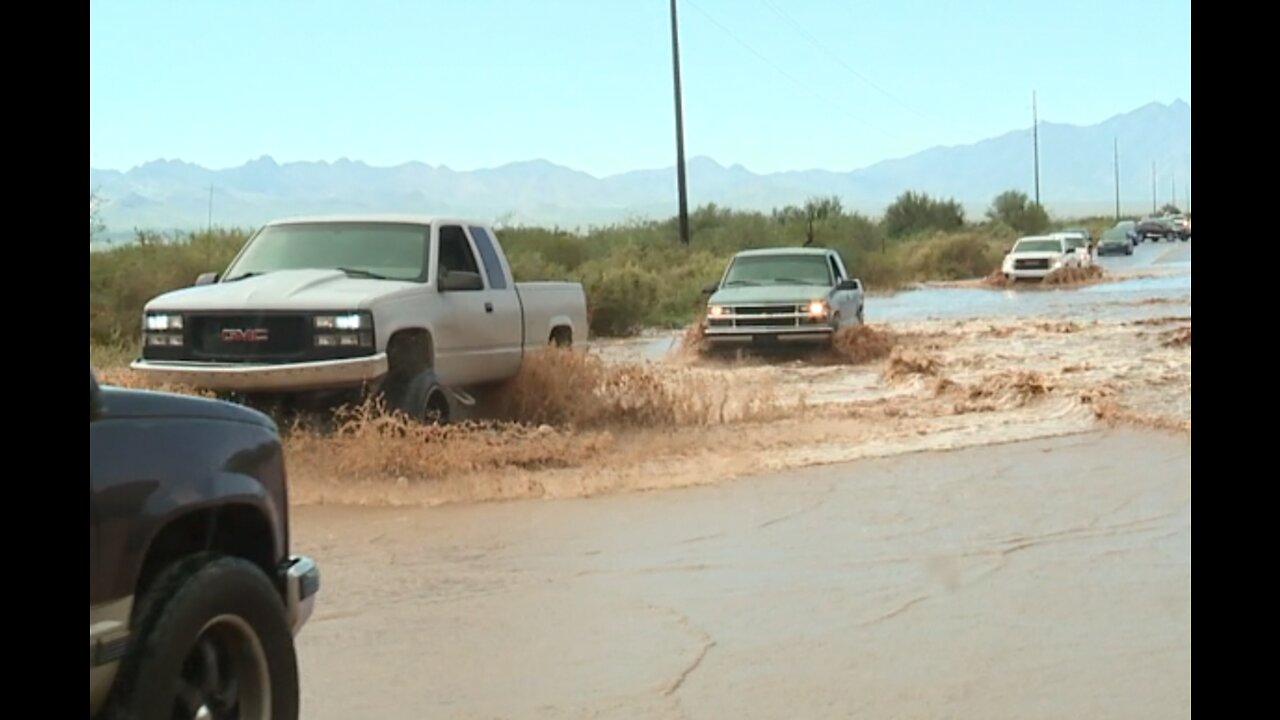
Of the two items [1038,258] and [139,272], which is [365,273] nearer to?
[139,272]

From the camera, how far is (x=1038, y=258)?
1820 inches

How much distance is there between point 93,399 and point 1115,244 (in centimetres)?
7390

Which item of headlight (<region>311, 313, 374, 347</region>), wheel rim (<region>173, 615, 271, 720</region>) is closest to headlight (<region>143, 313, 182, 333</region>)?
headlight (<region>311, 313, 374, 347</region>)

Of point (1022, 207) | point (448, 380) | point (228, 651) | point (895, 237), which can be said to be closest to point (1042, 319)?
point (448, 380)

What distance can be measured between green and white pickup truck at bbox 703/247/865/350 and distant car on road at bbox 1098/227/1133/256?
55.2m

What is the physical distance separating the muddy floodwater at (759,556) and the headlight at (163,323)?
1186 millimetres

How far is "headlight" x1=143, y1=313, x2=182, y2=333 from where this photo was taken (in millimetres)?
11056

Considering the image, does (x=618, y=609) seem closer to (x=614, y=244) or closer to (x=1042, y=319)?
(x=1042, y=319)

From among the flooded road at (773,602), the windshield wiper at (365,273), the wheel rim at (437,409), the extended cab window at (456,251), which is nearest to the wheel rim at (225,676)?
the flooded road at (773,602)

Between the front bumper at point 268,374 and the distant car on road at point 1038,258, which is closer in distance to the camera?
the front bumper at point 268,374

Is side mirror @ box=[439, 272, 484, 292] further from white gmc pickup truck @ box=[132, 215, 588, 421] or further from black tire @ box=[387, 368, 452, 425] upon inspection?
black tire @ box=[387, 368, 452, 425]

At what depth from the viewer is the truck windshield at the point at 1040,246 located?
47344mm

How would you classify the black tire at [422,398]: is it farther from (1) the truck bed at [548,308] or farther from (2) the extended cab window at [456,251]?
(1) the truck bed at [548,308]

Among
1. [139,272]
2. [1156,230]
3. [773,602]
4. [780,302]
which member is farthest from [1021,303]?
[1156,230]
